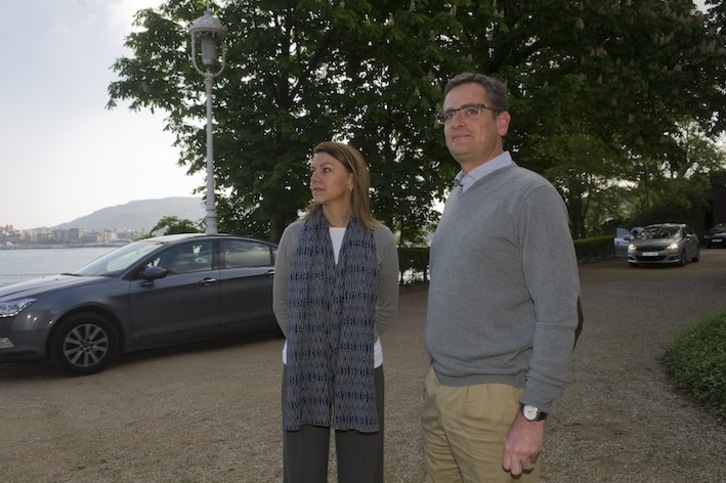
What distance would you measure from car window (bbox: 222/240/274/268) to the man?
6662mm

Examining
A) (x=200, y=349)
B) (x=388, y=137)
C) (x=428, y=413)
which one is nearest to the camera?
(x=428, y=413)

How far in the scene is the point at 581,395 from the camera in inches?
243

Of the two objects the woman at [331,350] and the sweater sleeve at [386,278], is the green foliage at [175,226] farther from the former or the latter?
the woman at [331,350]

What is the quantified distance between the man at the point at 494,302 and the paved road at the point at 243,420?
218cm

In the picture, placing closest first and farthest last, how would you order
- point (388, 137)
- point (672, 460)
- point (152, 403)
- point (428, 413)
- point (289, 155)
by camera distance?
point (428, 413), point (672, 460), point (152, 403), point (289, 155), point (388, 137)

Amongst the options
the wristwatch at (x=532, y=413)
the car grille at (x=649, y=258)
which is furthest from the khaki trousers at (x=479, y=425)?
the car grille at (x=649, y=258)

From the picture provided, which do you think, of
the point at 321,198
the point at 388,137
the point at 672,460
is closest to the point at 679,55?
the point at 388,137

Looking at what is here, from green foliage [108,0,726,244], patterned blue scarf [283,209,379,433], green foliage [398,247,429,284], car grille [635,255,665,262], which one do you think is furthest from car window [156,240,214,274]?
car grille [635,255,665,262]

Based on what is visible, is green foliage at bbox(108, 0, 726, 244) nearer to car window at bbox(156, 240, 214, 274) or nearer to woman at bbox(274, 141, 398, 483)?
car window at bbox(156, 240, 214, 274)

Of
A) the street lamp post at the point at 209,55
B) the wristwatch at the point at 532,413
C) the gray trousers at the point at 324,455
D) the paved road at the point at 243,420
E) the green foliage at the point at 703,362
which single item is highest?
the street lamp post at the point at 209,55

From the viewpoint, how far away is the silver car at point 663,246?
22094 mm

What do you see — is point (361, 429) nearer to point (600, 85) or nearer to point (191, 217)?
point (191, 217)

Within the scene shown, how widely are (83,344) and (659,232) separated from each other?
21.3 metres

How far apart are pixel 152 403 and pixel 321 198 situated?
162 inches
